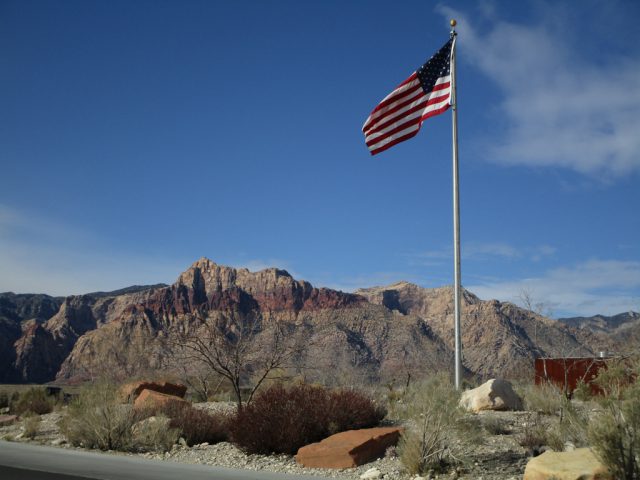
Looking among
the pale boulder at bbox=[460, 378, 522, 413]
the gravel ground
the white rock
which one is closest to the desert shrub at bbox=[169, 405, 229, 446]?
the gravel ground

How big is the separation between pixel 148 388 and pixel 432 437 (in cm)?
1662

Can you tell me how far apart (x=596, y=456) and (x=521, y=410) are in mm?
9724

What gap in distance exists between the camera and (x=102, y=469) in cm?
1286

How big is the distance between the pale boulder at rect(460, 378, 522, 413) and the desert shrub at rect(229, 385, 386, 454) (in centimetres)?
332

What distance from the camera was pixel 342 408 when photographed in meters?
16.1

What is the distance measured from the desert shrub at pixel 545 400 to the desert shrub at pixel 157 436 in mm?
8655

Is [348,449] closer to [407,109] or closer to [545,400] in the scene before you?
[545,400]

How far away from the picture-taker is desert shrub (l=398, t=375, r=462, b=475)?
1205cm

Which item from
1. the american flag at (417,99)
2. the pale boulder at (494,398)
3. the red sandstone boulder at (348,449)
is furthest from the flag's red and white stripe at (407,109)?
the red sandstone boulder at (348,449)

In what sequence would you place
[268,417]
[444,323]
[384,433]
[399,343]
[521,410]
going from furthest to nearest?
[444,323] < [399,343] < [521,410] < [268,417] < [384,433]

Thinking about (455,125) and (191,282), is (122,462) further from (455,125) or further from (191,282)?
(191,282)

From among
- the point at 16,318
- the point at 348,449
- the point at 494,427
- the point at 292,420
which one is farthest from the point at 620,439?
the point at 16,318

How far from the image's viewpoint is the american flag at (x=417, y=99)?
20750mm

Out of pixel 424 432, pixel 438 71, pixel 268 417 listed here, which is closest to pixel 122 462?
pixel 268 417
